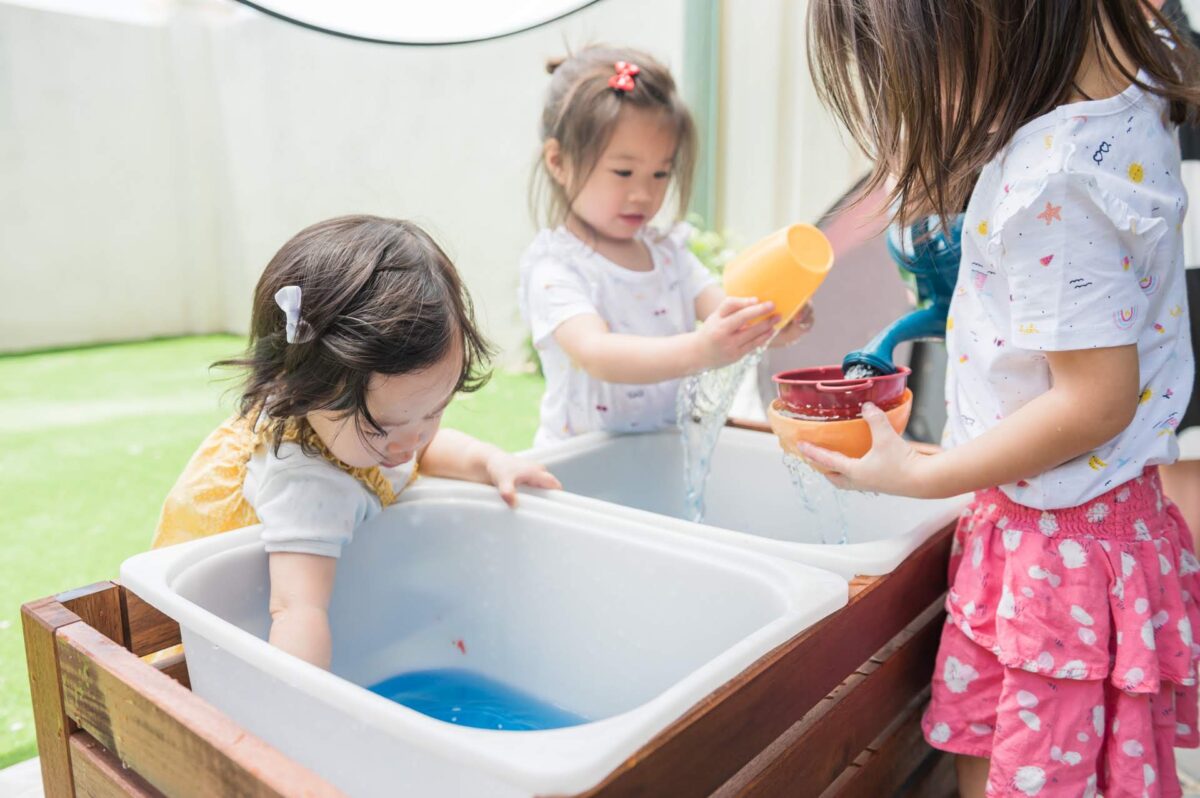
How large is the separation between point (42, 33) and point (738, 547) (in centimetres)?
389

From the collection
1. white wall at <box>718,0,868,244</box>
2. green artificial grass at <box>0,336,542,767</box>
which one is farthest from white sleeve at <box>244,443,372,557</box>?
Result: white wall at <box>718,0,868,244</box>

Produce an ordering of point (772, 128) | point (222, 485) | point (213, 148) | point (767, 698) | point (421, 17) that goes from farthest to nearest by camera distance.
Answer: point (213, 148), point (772, 128), point (421, 17), point (222, 485), point (767, 698)

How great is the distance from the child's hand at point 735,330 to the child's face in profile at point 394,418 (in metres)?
0.37

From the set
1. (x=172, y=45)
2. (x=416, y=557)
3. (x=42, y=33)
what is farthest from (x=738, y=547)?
(x=172, y=45)

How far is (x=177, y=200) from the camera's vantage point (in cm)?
418

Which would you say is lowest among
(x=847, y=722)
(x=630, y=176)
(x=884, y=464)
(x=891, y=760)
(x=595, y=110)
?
(x=891, y=760)

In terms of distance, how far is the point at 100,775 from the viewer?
74 cm

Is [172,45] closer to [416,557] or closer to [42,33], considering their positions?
[42,33]

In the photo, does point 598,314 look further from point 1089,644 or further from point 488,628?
point 1089,644

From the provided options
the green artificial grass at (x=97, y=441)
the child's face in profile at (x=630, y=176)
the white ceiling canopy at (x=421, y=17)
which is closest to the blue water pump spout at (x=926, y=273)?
the child's face in profile at (x=630, y=176)

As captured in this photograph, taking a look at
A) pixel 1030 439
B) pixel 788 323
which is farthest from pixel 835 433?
pixel 788 323

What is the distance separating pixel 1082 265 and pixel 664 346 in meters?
0.59

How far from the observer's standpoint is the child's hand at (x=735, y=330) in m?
1.13

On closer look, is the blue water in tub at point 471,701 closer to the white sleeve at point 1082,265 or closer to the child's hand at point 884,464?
the child's hand at point 884,464
